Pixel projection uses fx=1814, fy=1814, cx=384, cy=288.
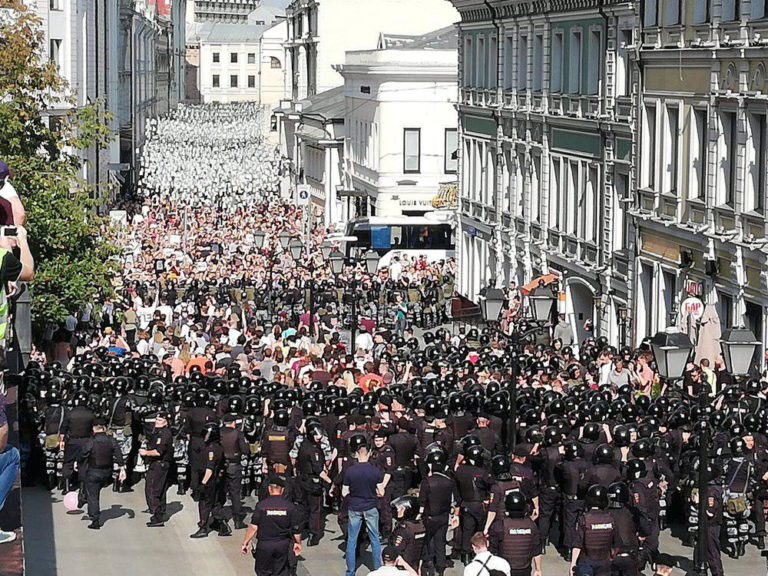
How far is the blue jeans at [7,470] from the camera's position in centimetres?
1095

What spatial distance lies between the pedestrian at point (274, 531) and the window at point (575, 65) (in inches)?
987

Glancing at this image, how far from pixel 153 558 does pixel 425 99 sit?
47756 millimetres

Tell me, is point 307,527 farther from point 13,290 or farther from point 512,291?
point 512,291

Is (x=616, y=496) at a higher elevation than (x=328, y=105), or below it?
below

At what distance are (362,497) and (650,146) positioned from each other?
18.9 m

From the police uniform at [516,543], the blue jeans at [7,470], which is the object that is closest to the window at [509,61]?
the police uniform at [516,543]

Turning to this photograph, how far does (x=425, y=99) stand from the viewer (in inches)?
2581

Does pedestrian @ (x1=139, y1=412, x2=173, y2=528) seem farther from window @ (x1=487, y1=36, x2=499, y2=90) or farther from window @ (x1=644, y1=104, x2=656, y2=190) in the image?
window @ (x1=487, y1=36, x2=499, y2=90)

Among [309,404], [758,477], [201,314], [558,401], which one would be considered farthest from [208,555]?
[201,314]

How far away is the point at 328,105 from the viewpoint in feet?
280

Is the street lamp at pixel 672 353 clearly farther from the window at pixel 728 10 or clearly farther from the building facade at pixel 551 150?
the building facade at pixel 551 150

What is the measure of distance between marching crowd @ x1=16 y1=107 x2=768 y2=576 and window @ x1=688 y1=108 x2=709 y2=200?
421cm

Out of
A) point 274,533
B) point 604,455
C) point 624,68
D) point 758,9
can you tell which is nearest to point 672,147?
point 624,68

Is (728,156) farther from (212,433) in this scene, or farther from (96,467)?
(96,467)
